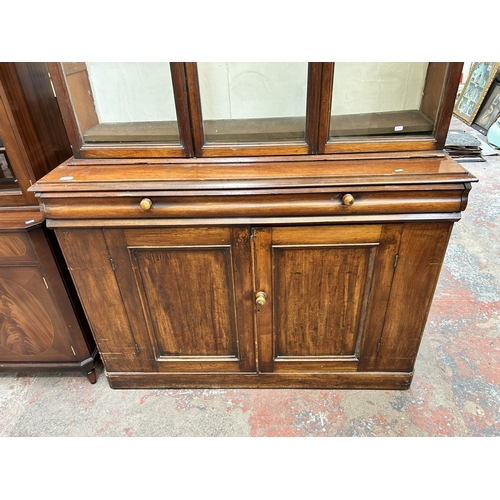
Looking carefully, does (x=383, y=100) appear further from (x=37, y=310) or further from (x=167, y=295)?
(x=37, y=310)

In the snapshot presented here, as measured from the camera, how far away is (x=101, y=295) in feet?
4.37

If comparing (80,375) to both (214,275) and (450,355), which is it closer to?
(214,275)

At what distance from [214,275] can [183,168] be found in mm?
373

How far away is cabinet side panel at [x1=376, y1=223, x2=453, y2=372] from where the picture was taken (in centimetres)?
117

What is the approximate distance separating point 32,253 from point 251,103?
0.92 meters

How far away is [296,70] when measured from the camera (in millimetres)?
1165

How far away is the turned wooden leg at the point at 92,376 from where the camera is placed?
1.57 metres

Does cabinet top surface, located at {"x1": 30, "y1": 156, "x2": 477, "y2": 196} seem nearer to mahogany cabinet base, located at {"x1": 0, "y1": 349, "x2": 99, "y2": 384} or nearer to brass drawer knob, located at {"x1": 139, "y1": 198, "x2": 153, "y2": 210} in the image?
brass drawer knob, located at {"x1": 139, "y1": 198, "x2": 153, "y2": 210}

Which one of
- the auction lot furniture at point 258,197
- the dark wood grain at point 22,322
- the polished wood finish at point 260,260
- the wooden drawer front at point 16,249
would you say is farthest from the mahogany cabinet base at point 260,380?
the wooden drawer front at point 16,249

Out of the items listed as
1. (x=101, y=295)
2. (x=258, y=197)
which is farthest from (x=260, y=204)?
(x=101, y=295)

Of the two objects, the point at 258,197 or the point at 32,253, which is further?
the point at 32,253

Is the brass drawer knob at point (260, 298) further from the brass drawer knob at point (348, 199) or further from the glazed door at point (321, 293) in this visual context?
the brass drawer knob at point (348, 199)

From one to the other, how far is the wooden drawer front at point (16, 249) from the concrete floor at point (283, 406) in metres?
0.62

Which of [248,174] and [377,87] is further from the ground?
[377,87]
